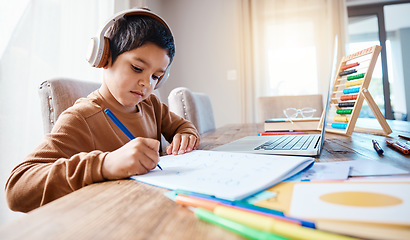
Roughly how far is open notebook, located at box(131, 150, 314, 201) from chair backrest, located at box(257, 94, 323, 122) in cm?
179

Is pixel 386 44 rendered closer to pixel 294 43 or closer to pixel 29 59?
pixel 294 43

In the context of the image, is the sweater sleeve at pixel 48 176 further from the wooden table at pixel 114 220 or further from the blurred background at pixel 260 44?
the blurred background at pixel 260 44

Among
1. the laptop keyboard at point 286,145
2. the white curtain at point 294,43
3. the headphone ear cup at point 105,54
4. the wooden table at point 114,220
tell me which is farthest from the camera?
the white curtain at point 294,43

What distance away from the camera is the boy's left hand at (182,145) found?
2.31ft

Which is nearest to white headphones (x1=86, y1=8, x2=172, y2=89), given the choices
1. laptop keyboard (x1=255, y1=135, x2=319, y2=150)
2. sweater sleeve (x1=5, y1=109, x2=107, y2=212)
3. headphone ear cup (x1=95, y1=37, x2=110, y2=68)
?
headphone ear cup (x1=95, y1=37, x2=110, y2=68)

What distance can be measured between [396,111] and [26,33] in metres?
5.37

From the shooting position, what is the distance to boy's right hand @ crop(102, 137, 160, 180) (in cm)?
43

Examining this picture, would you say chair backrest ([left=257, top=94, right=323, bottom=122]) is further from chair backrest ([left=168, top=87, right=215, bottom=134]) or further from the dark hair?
the dark hair

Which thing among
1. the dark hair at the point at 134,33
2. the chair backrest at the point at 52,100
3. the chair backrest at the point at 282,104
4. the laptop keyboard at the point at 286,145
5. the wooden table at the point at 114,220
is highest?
the dark hair at the point at 134,33

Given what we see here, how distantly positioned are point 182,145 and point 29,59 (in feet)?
3.73

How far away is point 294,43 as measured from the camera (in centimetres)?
323

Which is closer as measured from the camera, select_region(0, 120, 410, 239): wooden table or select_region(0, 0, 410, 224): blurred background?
select_region(0, 120, 410, 239): wooden table

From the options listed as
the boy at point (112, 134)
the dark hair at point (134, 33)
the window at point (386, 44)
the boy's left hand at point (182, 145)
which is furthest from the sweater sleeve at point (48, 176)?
the window at point (386, 44)

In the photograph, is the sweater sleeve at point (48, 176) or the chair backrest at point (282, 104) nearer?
the sweater sleeve at point (48, 176)
